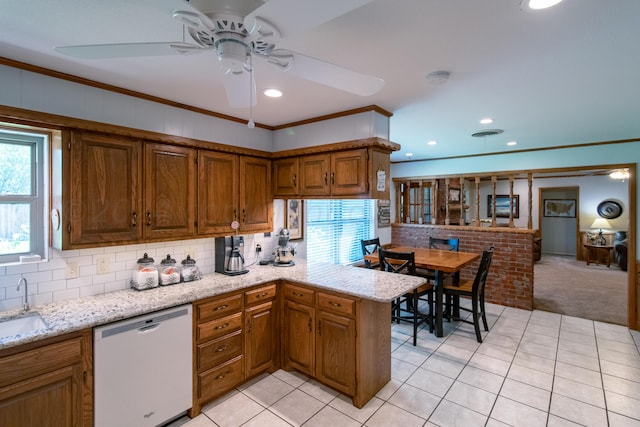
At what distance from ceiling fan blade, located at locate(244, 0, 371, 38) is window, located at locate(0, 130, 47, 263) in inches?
84.1

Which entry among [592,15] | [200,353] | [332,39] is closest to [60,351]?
[200,353]

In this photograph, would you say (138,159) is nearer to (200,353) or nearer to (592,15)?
(200,353)

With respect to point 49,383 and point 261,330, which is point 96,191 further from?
point 261,330

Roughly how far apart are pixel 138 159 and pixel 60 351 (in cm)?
135

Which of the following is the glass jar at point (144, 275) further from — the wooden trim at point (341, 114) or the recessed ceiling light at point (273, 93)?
the wooden trim at point (341, 114)

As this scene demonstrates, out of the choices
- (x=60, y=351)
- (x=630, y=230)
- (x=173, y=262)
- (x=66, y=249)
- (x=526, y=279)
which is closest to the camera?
(x=60, y=351)

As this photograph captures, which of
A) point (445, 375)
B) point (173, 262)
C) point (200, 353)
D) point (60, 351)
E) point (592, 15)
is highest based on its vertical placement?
point (592, 15)

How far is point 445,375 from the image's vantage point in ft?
9.16

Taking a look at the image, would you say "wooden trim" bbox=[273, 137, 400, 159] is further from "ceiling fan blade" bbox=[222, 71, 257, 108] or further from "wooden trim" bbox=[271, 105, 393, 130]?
"ceiling fan blade" bbox=[222, 71, 257, 108]

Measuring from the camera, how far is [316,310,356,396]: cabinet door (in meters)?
2.36

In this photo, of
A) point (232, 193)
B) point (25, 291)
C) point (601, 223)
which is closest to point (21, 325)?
point (25, 291)

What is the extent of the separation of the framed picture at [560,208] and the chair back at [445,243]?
6.33 metres

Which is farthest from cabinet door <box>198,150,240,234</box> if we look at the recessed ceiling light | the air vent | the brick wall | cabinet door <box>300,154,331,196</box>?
the brick wall

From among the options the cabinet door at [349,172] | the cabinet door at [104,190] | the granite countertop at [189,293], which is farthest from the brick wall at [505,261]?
the cabinet door at [104,190]
